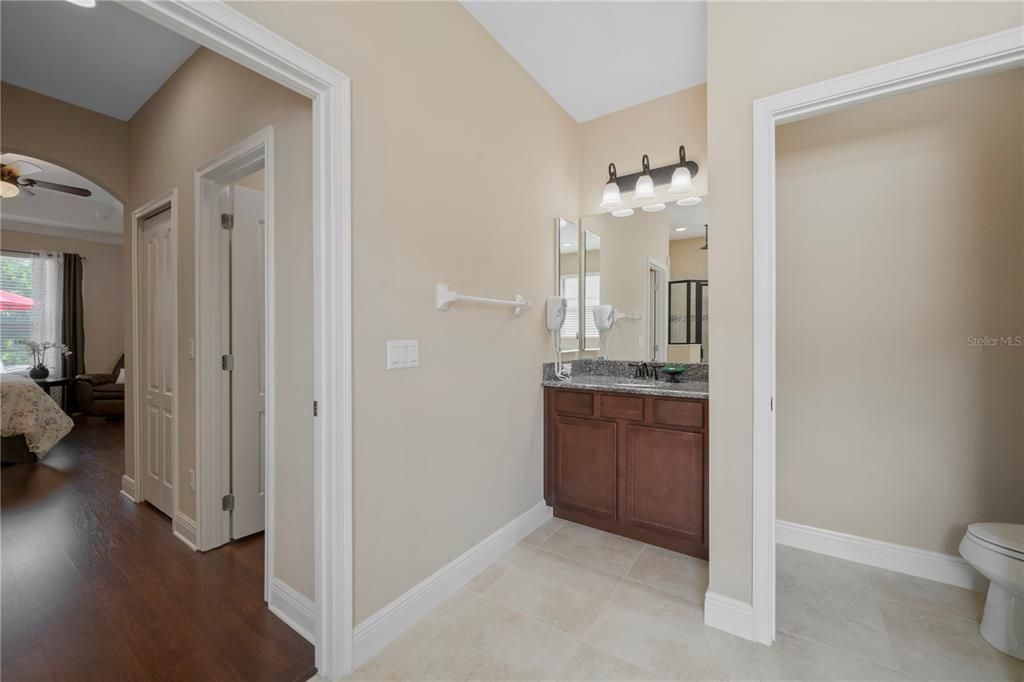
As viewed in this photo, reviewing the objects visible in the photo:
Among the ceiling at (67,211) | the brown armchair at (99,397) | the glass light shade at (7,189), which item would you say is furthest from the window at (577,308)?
the brown armchair at (99,397)

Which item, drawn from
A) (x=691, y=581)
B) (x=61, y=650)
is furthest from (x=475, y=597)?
(x=61, y=650)

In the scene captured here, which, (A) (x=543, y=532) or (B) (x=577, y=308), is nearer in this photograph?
(A) (x=543, y=532)

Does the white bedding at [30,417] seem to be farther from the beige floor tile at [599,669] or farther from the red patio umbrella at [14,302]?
the beige floor tile at [599,669]

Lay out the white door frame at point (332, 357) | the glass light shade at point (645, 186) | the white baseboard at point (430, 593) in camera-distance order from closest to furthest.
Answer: the white door frame at point (332, 357), the white baseboard at point (430, 593), the glass light shade at point (645, 186)

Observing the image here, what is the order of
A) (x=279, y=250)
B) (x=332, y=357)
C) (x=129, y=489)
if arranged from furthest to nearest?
(x=129, y=489) → (x=279, y=250) → (x=332, y=357)

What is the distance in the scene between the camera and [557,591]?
2.00m

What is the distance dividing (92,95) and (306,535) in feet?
10.6

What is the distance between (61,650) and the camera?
63.6 inches

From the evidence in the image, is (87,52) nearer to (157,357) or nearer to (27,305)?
(157,357)

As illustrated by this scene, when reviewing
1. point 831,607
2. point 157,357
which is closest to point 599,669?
point 831,607

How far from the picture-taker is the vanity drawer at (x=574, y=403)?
258 centimetres

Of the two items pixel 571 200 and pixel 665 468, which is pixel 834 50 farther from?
pixel 665 468

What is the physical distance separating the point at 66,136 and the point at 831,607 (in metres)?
5.23

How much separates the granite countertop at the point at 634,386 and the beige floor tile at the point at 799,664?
3.43 ft
